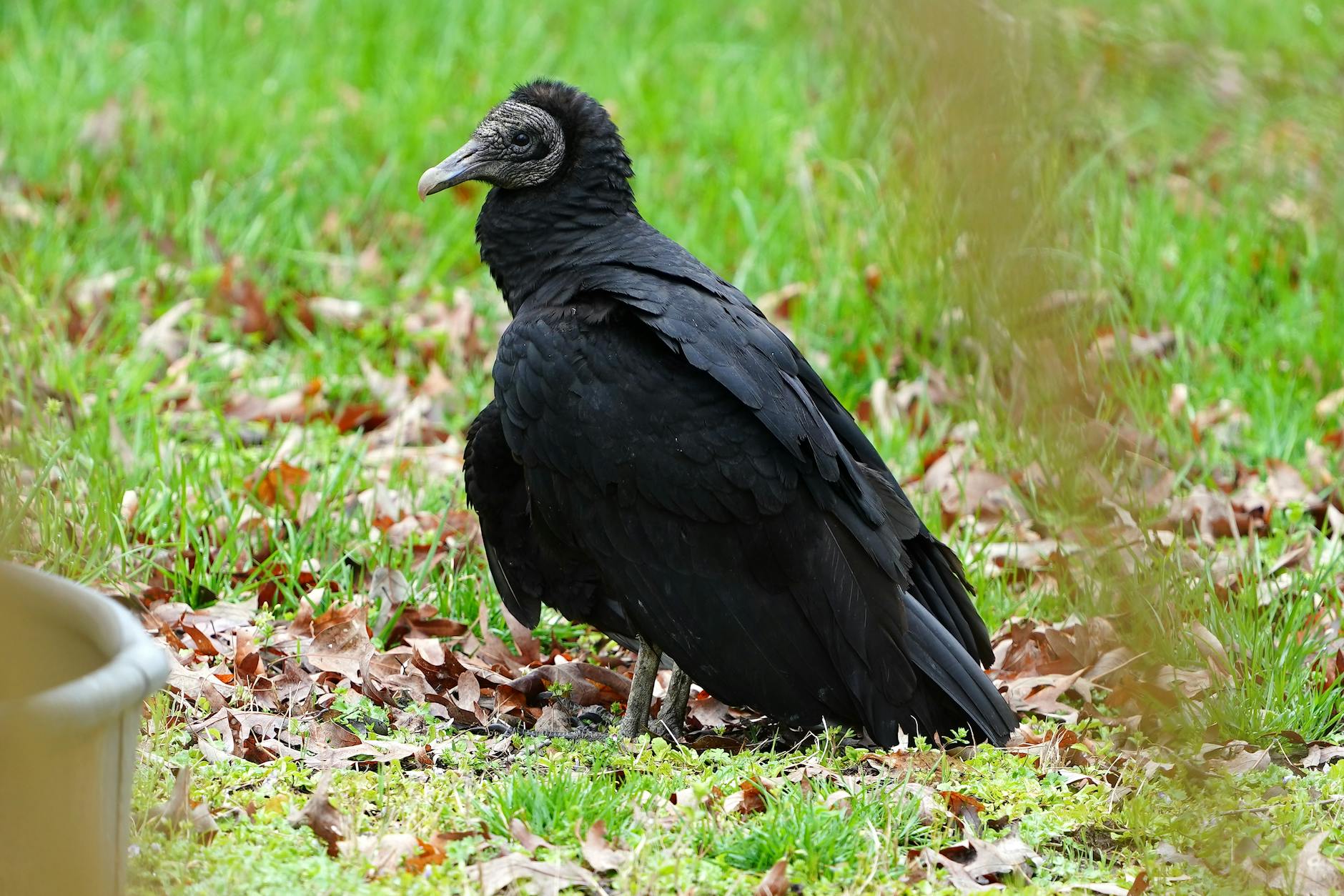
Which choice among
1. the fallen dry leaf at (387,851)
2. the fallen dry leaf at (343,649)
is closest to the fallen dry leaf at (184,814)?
the fallen dry leaf at (387,851)

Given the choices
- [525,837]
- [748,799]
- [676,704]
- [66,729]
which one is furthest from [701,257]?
[66,729]

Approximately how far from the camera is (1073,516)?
987 millimetres

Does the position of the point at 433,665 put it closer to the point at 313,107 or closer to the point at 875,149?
the point at 875,149

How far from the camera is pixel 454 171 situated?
3.31 meters

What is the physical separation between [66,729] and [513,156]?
2.07 meters

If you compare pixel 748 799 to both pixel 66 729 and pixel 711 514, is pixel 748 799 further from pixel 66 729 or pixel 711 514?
pixel 66 729

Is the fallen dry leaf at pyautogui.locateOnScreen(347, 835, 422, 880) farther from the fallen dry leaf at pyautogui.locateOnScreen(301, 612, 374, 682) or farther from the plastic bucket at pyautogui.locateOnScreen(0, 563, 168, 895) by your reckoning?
the fallen dry leaf at pyautogui.locateOnScreen(301, 612, 374, 682)

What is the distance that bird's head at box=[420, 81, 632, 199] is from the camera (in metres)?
3.31

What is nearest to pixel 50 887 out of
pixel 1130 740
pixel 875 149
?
pixel 1130 740

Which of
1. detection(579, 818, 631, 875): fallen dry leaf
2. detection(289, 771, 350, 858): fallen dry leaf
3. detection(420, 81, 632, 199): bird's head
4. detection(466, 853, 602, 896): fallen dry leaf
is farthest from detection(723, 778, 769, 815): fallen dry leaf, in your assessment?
detection(420, 81, 632, 199): bird's head

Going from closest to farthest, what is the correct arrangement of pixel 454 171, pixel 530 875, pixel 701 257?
pixel 530 875 → pixel 454 171 → pixel 701 257

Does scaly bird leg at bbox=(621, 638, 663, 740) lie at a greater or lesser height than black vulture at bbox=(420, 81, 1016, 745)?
lesser

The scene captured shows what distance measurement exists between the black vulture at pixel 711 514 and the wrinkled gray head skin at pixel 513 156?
458mm

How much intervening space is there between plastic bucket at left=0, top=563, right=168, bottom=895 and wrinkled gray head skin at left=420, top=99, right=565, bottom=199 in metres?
1.67
